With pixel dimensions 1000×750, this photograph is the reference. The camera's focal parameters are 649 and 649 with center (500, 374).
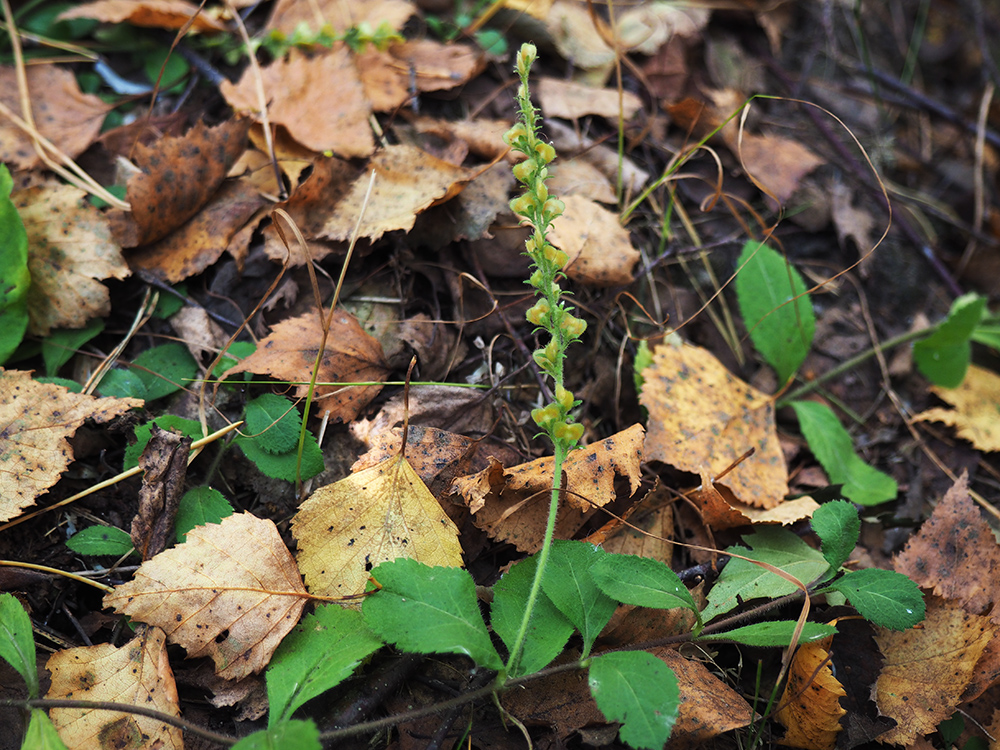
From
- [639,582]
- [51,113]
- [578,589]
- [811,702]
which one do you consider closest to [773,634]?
[811,702]

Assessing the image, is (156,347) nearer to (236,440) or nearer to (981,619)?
(236,440)

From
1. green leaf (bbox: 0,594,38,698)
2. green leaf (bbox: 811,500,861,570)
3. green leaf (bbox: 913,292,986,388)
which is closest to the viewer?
green leaf (bbox: 0,594,38,698)

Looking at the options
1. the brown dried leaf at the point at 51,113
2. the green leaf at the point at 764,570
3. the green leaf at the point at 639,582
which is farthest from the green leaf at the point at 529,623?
the brown dried leaf at the point at 51,113

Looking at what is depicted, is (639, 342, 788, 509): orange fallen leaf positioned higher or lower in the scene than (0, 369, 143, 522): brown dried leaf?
lower

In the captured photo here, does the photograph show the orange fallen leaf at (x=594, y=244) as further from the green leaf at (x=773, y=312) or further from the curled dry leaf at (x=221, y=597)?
the curled dry leaf at (x=221, y=597)

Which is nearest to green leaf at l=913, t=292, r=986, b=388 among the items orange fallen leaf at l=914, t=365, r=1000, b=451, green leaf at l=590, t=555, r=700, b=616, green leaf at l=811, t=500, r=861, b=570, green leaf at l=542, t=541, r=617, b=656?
orange fallen leaf at l=914, t=365, r=1000, b=451

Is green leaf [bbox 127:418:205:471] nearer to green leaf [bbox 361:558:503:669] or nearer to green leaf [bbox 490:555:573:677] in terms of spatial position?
green leaf [bbox 361:558:503:669]

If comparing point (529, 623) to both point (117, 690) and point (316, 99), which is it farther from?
point (316, 99)
